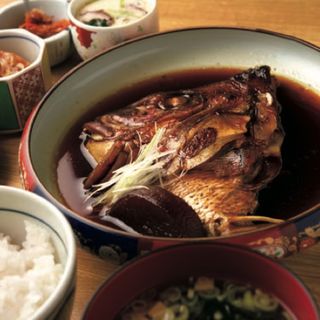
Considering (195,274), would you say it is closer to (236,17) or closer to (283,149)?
(283,149)

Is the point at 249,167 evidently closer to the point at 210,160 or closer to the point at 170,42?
the point at 210,160

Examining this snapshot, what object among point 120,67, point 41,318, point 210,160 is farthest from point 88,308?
point 120,67

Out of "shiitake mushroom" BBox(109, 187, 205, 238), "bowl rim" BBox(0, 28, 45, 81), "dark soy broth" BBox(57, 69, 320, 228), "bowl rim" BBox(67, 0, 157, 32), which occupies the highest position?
"bowl rim" BBox(67, 0, 157, 32)

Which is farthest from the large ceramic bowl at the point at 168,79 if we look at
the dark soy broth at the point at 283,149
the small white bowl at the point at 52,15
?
the small white bowl at the point at 52,15

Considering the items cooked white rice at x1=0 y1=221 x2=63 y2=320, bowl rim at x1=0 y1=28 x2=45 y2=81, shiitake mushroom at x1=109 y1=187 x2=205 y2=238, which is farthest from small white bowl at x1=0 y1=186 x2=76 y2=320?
bowl rim at x1=0 y1=28 x2=45 y2=81

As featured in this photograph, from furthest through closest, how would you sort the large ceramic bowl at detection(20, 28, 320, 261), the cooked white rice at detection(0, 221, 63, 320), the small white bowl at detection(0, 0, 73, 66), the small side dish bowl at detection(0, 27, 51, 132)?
1. the small white bowl at detection(0, 0, 73, 66)
2. the small side dish bowl at detection(0, 27, 51, 132)
3. the large ceramic bowl at detection(20, 28, 320, 261)
4. the cooked white rice at detection(0, 221, 63, 320)

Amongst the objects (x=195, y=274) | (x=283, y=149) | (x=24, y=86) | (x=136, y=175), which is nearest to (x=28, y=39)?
(x=24, y=86)

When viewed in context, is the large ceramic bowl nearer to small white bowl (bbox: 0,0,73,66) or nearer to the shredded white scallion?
the shredded white scallion
